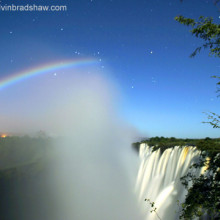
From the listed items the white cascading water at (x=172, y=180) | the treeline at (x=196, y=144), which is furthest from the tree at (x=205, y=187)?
the white cascading water at (x=172, y=180)

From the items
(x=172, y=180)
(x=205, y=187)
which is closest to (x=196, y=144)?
(x=205, y=187)

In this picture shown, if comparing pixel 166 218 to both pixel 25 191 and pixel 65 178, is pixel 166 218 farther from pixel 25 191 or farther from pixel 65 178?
pixel 65 178

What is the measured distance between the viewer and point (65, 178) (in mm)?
91000

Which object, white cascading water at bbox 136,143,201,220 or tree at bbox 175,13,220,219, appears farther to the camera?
white cascading water at bbox 136,143,201,220

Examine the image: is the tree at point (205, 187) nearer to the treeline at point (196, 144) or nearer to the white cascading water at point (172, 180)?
the treeline at point (196, 144)

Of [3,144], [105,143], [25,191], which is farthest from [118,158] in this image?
[3,144]

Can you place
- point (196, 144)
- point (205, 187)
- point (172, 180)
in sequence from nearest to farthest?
1. point (205, 187)
2. point (196, 144)
3. point (172, 180)

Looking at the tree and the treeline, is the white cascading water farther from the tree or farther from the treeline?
the tree

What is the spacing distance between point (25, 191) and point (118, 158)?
45162 mm

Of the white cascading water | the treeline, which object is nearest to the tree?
the treeline

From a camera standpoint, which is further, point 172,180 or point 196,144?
point 172,180

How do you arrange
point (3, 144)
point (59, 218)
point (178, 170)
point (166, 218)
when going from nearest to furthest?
point (166, 218) < point (178, 170) < point (59, 218) < point (3, 144)

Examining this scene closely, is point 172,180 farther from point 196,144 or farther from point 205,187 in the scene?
point 205,187

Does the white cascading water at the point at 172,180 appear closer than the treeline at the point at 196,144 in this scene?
No
